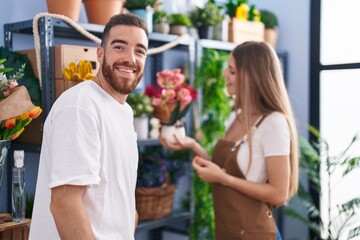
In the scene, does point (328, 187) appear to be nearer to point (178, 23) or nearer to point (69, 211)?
point (178, 23)

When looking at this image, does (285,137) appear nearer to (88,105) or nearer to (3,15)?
(88,105)

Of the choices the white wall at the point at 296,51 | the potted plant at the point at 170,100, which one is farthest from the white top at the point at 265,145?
the white wall at the point at 296,51

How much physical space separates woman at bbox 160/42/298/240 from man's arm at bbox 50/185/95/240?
86cm

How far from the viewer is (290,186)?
6.34 ft

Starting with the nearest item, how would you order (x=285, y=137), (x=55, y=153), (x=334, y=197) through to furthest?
(x=55, y=153) < (x=285, y=137) < (x=334, y=197)

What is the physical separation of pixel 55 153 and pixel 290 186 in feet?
3.84

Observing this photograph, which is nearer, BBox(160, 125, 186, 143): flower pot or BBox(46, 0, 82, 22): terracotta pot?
BBox(46, 0, 82, 22): terracotta pot

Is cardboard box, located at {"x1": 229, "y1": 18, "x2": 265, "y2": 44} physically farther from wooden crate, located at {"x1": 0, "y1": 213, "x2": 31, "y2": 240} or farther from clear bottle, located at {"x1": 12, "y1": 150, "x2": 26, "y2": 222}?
wooden crate, located at {"x1": 0, "y1": 213, "x2": 31, "y2": 240}

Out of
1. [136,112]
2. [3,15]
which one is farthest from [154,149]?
[3,15]

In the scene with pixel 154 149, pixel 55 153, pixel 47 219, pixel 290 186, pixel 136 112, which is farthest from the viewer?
pixel 154 149

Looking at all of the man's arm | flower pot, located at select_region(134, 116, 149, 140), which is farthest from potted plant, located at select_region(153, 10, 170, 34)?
the man's arm

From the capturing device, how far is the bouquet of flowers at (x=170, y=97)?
2246 mm

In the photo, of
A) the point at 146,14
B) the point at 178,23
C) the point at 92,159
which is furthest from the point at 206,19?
the point at 92,159

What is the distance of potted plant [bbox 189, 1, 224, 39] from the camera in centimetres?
263
